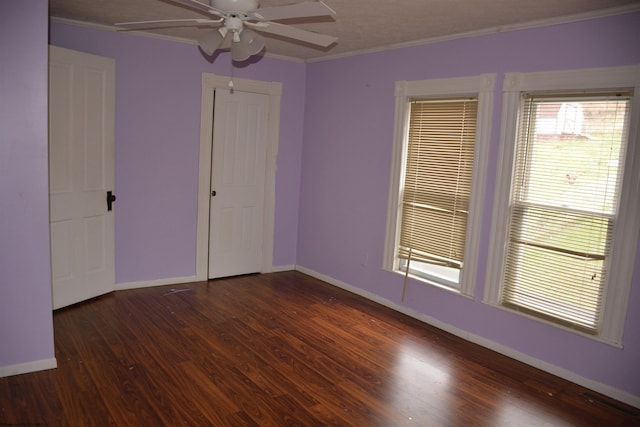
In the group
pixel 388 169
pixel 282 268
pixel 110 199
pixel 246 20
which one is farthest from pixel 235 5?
pixel 282 268

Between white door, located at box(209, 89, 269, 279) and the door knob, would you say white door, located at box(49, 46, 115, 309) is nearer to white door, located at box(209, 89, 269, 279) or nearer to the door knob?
the door knob

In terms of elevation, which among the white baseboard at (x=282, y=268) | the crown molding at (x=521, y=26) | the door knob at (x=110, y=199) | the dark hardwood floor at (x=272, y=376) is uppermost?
the crown molding at (x=521, y=26)

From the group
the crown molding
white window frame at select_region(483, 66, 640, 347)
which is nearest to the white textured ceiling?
the crown molding

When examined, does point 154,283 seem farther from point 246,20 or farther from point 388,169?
point 246,20

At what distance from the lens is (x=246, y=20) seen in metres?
2.53

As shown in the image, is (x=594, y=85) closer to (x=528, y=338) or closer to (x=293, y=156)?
(x=528, y=338)

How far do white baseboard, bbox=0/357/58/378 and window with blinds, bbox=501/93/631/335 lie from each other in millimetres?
3273

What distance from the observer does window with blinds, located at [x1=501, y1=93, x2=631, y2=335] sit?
10.7 feet

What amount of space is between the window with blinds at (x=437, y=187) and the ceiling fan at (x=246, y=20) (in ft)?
5.86

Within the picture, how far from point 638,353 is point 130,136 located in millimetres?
4418

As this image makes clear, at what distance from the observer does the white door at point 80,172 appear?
4008mm

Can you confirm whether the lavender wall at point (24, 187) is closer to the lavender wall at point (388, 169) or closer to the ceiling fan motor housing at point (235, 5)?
the ceiling fan motor housing at point (235, 5)

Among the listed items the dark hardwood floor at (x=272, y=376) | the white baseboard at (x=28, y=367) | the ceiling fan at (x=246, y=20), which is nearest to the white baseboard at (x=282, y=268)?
the dark hardwood floor at (x=272, y=376)

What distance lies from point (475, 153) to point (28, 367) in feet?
11.5
